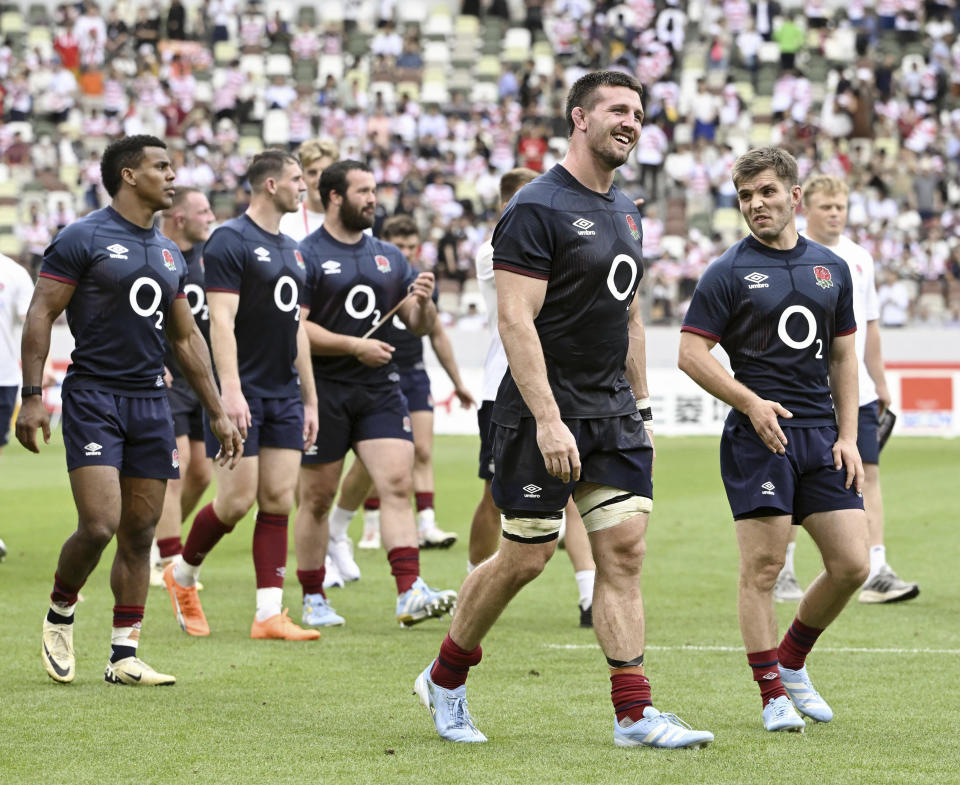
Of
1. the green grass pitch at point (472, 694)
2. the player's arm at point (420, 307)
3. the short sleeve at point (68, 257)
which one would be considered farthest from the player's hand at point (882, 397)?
the short sleeve at point (68, 257)

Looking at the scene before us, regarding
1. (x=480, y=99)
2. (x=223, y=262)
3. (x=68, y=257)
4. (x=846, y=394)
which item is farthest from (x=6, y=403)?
(x=480, y=99)

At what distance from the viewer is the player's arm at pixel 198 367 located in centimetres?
685

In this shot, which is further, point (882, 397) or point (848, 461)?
point (882, 397)

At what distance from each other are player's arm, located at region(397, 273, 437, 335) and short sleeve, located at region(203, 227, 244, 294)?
3.21 feet

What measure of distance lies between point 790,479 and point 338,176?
358 centimetres

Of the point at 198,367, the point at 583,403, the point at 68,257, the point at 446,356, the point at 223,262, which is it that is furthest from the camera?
the point at 446,356

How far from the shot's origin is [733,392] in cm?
572

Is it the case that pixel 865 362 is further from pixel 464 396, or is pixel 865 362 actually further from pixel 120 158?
pixel 120 158

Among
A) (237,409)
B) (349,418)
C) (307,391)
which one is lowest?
(349,418)

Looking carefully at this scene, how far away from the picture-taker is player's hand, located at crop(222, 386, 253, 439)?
7418mm

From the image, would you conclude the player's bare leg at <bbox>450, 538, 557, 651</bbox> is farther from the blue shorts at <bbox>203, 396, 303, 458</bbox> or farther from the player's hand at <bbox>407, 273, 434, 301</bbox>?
the player's hand at <bbox>407, 273, 434, 301</bbox>

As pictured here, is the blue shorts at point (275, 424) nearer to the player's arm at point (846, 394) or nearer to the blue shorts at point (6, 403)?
the blue shorts at point (6, 403)

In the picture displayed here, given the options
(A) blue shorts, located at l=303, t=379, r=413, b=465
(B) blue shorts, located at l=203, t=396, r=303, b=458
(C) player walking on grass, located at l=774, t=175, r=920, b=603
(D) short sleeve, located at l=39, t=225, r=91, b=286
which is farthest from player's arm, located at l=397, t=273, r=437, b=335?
(D) short sleeve, located at l=39, t=225, r=91, b=286

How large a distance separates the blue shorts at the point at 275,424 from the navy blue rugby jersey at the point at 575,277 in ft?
9.24
